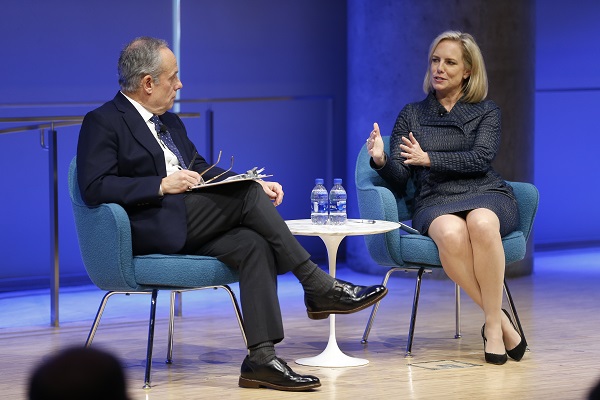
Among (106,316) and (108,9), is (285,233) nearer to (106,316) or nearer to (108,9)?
(106,316)

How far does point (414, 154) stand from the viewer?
434 centimetres

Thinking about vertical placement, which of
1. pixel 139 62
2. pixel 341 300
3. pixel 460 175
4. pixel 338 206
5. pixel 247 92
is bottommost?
pixel 341 300

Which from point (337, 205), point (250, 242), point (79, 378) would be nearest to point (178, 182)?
point (250, 242)

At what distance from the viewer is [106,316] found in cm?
520

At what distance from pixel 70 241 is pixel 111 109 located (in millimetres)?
2515

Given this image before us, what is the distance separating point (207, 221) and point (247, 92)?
3.13 metres

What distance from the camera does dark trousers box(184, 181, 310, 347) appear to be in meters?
3.55

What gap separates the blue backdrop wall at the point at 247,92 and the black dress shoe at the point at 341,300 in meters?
2.18

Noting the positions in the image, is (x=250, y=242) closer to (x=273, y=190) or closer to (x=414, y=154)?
(x=273, y=190)

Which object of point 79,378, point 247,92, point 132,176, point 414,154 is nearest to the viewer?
point 79,378

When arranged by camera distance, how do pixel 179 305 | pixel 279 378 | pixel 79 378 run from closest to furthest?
pixel 79 378, pixel 279 378, pixel 179 305

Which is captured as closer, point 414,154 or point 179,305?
point 414,154

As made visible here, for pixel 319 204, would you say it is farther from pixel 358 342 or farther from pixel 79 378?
pixel 79 378

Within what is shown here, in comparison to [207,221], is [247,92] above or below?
above
